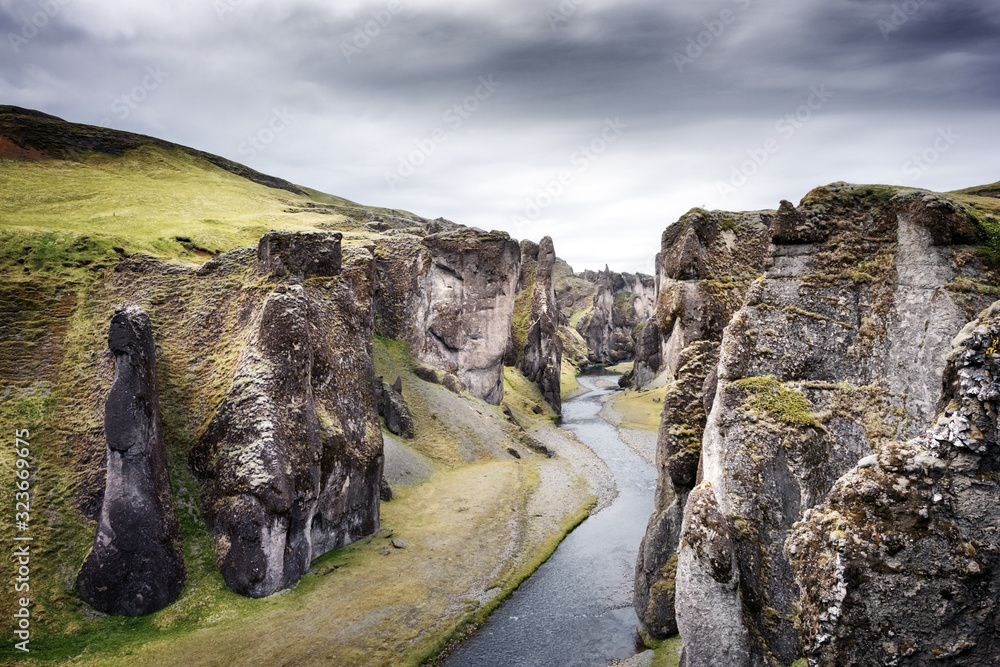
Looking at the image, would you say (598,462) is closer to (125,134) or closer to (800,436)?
(800,436)

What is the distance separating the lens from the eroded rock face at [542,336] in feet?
281

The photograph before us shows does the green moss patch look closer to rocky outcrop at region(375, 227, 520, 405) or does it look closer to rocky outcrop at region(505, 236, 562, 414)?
rocky outcrop at region(375, 227, 520, 405)

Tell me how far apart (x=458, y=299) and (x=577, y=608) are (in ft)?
159

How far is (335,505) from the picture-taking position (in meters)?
28.5

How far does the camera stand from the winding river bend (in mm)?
21500

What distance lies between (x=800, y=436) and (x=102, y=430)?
27.3m

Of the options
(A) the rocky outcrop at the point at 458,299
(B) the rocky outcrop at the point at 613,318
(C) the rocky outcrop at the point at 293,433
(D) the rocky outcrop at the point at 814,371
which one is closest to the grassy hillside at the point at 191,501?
(C) the rocky outcrop at the point at 293,433

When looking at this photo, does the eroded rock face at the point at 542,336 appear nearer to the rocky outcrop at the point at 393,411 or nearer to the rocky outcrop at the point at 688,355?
the rocky outcrop at the point at 393,411

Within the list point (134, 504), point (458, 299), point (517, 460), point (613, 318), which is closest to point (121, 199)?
point (458, 299)

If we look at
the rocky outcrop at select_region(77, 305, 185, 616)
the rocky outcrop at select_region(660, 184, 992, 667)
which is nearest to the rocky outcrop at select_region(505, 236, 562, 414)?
the rocky outcrop at select_region(77, 305, 185, 616)

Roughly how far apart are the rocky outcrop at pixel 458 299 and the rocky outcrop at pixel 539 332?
42.3ft

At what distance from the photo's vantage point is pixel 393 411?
155 feet

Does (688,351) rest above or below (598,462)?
above

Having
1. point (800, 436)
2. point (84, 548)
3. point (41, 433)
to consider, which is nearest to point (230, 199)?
point (41, 433)
